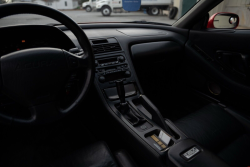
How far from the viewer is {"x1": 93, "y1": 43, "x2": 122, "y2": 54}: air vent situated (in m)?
1.52

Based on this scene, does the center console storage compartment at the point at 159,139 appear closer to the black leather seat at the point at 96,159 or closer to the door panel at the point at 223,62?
the black leather seat at the point at 96,159

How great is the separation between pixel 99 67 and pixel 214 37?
1097 millimetres

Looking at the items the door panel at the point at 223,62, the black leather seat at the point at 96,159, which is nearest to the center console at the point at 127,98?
the black leather seat at the point at 96,159

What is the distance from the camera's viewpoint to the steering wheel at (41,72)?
2.77 ft

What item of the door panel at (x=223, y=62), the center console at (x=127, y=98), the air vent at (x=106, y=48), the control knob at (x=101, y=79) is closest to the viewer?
the center console at (x=127, y=98)

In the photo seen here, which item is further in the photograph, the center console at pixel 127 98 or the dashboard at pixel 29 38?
the center console at pixel 127 98

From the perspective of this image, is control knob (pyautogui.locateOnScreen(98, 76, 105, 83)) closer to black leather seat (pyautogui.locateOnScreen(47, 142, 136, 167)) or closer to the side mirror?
black leather seat (pyautogui.locateOnScreen(47, 142, 136, 167))

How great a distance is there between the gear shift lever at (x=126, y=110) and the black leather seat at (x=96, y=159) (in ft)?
0.87

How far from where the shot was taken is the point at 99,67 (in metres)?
1.45

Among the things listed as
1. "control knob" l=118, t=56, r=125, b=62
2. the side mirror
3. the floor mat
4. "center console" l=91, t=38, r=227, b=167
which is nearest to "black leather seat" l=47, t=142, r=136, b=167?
"center console" l=91, t=38, r=227, b=167

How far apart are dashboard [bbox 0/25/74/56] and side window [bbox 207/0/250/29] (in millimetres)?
1402

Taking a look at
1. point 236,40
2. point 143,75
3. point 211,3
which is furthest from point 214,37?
point 143,75

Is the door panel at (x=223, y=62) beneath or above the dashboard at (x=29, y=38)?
beneath

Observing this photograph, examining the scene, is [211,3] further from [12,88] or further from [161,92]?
[12,88]
